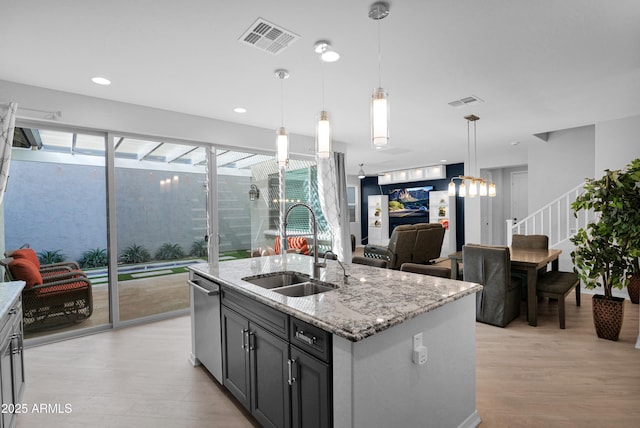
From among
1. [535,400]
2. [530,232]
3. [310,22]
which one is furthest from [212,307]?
[530,232]

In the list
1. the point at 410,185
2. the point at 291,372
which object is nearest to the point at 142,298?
the point at 291,372

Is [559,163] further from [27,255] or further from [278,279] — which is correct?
[27,255]

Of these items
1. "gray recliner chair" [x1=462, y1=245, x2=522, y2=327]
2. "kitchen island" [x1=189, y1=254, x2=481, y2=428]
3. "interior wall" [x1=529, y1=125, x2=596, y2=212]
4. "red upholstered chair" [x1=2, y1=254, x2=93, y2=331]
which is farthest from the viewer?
"interior wall" [x1=529, y1=125, x2=596, y2=212]

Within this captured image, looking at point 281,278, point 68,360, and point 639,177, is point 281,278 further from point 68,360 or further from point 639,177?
point 639,177

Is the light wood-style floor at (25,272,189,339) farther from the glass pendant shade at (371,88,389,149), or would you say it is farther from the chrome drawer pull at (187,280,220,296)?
the glass pendant shade at (371,88,389,149)

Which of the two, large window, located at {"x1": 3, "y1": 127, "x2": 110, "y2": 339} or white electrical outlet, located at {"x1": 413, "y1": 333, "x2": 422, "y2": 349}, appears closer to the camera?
white electrical outlet, located at {"x1": 413, "y1": 333, "x2": 422, "y2": 349}

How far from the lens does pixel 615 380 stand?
2449 mm

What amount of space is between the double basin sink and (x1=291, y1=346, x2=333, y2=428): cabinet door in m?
0.57

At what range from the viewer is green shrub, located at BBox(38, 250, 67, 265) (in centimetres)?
354

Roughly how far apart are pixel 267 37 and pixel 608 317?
3.95 meters

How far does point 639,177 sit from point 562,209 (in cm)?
316

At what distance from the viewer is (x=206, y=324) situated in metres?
2.52

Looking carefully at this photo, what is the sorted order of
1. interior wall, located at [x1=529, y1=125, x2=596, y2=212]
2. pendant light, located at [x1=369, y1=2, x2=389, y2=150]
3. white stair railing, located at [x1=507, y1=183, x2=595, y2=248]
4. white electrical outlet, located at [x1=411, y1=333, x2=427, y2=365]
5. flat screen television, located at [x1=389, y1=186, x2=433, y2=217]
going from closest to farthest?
white electrical outlet, located at [x1=411, y1=333, x2=427, y2=365] → pendant light, located at [x1=369, y1=2, x2=389, y2=150] → white stair railing, located at [x1=507, y1=183, x2=595, y2=248] → interior wall, located at [x1=529, y1=125, x2=596, y2=212] → flat screen television, located at [x1=389, y1=186, x2=433, y2=217]

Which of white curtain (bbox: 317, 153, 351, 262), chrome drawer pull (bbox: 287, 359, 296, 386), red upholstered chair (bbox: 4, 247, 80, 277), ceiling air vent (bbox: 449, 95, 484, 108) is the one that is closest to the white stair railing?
ceiling air vent (bbox: 449, 95, 484, 108)
